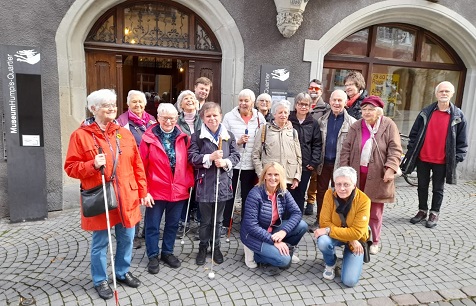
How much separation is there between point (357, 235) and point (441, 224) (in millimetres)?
2519

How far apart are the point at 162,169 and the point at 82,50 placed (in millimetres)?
2859

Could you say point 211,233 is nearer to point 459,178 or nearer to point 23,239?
point 23,239

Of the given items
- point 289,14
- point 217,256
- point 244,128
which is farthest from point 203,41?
point 217,256

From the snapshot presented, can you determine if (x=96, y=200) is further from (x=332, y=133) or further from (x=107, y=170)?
(x=332, y=133)

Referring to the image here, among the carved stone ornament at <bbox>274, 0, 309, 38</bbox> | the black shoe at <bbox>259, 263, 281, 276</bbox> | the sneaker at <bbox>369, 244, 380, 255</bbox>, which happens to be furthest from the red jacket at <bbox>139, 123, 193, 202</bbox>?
the carved stone ornament at <bbox>274, 0, 309, 38</bbox>

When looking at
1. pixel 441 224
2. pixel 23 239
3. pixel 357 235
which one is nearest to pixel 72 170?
pixel 23 239

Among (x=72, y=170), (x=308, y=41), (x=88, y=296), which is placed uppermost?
(x=308, y=41)

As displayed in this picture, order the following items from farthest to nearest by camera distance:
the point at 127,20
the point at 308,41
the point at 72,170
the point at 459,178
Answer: the point at 459,178, the point at 308,41, the point at 127,20, the point at 72,170

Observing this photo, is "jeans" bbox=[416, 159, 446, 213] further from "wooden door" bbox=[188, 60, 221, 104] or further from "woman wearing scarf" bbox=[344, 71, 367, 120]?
"wooden door" bbox=[188, 60, 221, 104]

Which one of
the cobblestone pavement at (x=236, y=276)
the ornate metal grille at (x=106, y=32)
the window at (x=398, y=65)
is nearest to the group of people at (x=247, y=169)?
the cobblestone pavement at (x=236, y=276)

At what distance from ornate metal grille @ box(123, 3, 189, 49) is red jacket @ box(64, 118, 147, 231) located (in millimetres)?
3067

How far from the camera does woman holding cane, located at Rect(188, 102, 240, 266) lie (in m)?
3.51

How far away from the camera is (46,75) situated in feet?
16.0

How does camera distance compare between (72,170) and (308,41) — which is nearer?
(72,170)
